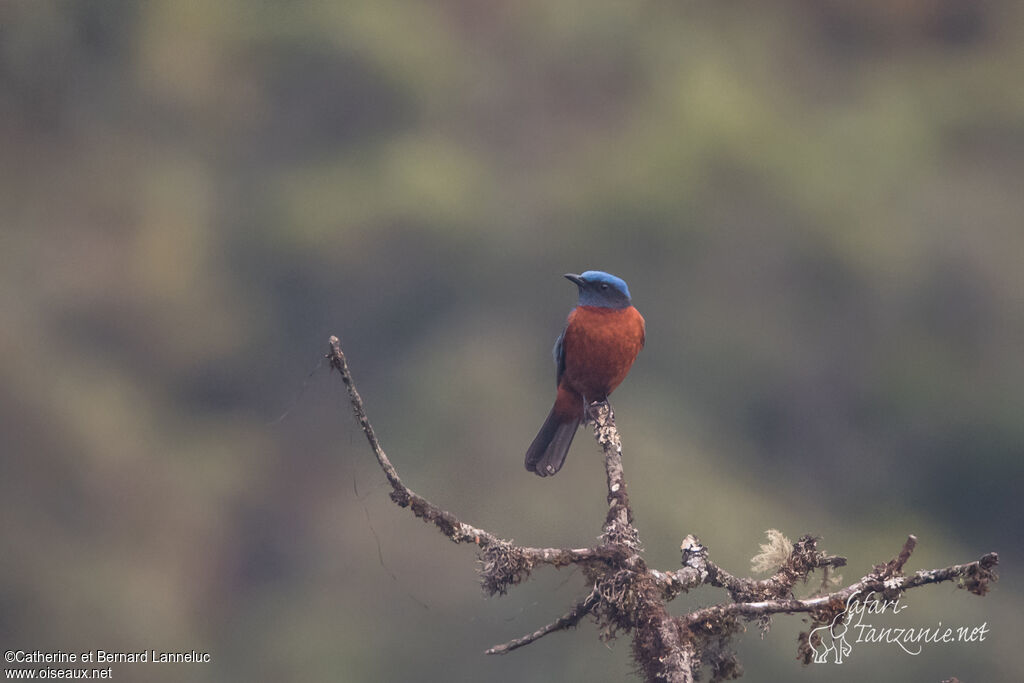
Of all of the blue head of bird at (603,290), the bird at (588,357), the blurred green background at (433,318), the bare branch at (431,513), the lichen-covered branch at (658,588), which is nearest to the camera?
the bare branch at (431,513)

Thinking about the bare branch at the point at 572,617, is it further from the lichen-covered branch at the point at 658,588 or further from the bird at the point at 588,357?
the bird at the point at 588,357

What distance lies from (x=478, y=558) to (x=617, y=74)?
91.8 ft

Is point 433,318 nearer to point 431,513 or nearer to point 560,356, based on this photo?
point 560,356

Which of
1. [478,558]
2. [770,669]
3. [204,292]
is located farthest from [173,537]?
[478,558]

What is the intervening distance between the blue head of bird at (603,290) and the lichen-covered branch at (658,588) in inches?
94.4

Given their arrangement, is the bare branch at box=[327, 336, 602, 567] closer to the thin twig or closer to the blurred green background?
the thin twig

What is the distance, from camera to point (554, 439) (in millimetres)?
6195

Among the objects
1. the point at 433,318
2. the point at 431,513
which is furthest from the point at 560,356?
the point at 433,318

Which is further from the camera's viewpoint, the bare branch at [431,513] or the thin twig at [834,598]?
the thin twig at [834,598]

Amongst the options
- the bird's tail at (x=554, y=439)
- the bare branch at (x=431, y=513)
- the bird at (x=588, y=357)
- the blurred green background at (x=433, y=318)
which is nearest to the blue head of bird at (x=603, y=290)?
the bird at (x=588, y=357)

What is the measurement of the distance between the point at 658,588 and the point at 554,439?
7.87 feet

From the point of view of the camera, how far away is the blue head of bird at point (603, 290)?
631cm

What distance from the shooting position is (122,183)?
86.3 feet

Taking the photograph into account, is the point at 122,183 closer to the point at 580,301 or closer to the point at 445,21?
the point at 445,21
